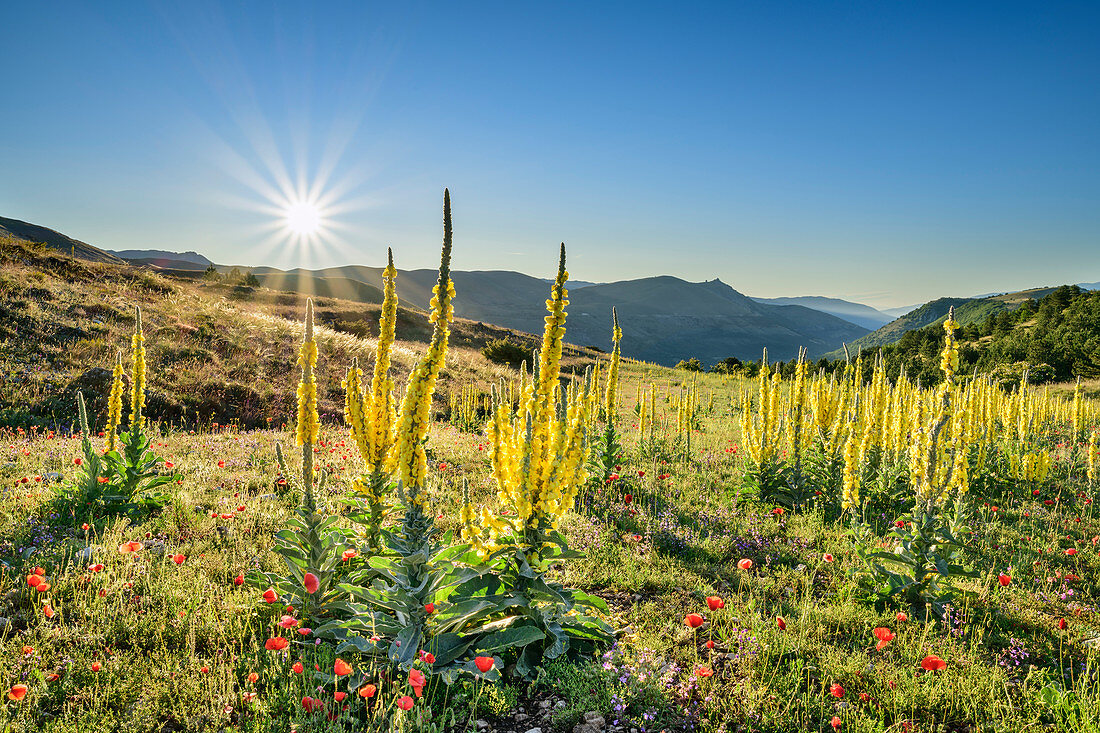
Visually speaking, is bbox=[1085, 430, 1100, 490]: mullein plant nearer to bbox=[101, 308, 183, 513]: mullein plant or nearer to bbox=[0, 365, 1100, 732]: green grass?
bbox=[0, 365, 1100, 732]: green grass

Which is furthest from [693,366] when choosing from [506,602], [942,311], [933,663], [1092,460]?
[942,311]

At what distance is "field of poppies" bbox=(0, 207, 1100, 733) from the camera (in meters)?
3.76

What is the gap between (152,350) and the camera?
18.7m

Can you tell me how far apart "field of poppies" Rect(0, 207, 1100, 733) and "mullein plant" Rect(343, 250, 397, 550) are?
0.9 inches

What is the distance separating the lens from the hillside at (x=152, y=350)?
47.2 ft

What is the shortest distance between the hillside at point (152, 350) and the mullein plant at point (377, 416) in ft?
41.5

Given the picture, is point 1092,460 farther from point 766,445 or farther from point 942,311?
point 942,311

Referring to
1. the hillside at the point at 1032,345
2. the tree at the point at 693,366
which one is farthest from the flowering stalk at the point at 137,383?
the tree at the point at 693,366

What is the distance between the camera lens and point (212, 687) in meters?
3.71

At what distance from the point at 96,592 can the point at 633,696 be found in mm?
5226

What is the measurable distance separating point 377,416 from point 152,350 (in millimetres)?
20147

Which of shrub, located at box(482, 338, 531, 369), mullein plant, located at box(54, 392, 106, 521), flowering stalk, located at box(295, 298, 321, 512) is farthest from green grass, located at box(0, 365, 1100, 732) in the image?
shrub, located at box(482, 338, 531, 369)

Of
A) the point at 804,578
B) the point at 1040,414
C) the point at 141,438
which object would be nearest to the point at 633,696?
the point at 804,578

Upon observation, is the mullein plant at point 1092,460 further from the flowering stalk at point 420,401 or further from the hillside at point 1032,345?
the hillside at point 1032,345
